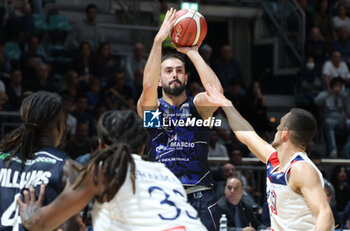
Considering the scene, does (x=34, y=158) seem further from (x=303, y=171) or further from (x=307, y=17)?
(x=307, y=17)

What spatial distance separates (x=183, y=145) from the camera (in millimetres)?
6031

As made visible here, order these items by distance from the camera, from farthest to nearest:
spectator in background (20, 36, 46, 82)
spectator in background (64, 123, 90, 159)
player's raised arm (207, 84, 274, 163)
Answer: spectator in background (20, 36, 46, 82) < spectator in background (64, 123, 90, 159) < player's raised arm (207, 84, 274, 163)

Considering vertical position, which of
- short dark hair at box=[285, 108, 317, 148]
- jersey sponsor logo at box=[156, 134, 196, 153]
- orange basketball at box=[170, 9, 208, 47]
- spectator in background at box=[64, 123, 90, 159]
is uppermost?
orange basketball at box=[170, 9, 208, 47]

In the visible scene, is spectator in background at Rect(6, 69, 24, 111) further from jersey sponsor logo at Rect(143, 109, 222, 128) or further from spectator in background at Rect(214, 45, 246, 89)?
jersey sponsor logo at Rect(143, 109, 222, 128)

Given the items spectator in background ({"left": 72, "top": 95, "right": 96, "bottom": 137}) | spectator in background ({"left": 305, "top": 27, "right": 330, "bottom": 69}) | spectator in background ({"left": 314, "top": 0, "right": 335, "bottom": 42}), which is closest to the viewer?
spectator in background ({"left": 72, "top": 95, "right": 96, "bottom": 137})

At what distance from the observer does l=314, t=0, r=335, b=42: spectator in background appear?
50.5ft

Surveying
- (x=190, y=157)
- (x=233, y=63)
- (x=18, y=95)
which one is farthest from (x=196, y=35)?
(x=233, y=63)

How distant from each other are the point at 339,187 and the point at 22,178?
25.5ft

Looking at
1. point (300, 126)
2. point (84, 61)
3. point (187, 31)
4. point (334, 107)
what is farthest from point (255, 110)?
Result: point (300, 126)

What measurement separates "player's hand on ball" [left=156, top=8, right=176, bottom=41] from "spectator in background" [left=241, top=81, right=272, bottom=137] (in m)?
6.43

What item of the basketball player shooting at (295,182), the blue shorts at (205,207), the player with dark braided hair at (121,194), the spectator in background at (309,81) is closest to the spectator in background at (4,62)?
the spectator in background at (309,81)

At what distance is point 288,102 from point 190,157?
932 cm

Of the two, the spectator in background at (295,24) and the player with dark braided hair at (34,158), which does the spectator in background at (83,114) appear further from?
the player with dark braided hair at (34,158)

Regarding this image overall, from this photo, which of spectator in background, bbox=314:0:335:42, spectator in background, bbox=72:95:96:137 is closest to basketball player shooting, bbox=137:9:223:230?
spectator in background, bbox=72:95:96:137
